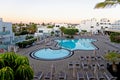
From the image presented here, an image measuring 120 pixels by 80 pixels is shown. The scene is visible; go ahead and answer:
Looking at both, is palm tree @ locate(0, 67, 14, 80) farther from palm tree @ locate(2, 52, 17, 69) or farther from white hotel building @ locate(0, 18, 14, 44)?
white hotel building @ locate(0, 18, 14, 44)

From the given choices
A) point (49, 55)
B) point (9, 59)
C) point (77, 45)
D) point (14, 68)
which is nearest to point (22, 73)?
point (14, 68)

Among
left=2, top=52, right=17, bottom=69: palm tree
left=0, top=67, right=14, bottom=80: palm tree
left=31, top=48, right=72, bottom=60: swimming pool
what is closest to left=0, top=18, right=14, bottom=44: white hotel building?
left=31, top=48, right=72, bottom=60: swimming pool

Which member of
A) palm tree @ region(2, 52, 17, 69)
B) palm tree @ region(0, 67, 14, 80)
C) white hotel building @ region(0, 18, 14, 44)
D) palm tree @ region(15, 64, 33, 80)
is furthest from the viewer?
white hotel building @ region(0, 18, 14, 44)

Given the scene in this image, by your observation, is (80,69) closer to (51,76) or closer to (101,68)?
(101,68)

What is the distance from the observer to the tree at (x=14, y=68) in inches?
174

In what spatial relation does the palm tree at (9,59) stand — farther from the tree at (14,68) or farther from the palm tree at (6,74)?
the palm tree at (6,74)

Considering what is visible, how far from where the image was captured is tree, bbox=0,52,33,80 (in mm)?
4412

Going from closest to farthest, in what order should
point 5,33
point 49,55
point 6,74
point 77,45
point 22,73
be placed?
point 6,74, point 22,73, point 49,55, point 5,33, point 77,45

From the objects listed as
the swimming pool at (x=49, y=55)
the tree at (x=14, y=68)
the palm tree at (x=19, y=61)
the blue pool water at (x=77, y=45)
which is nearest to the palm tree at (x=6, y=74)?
the tree at (x=14, y=68)

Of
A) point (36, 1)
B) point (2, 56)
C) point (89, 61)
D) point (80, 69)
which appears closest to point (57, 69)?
point (80, 69)

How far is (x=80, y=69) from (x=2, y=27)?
15.6 metres

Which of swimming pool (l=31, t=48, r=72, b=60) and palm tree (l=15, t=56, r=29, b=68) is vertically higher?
palm tree (l=15, t=56, r=29, b=68)

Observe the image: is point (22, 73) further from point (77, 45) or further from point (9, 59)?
point (77, 45)

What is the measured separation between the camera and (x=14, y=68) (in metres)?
5.03
